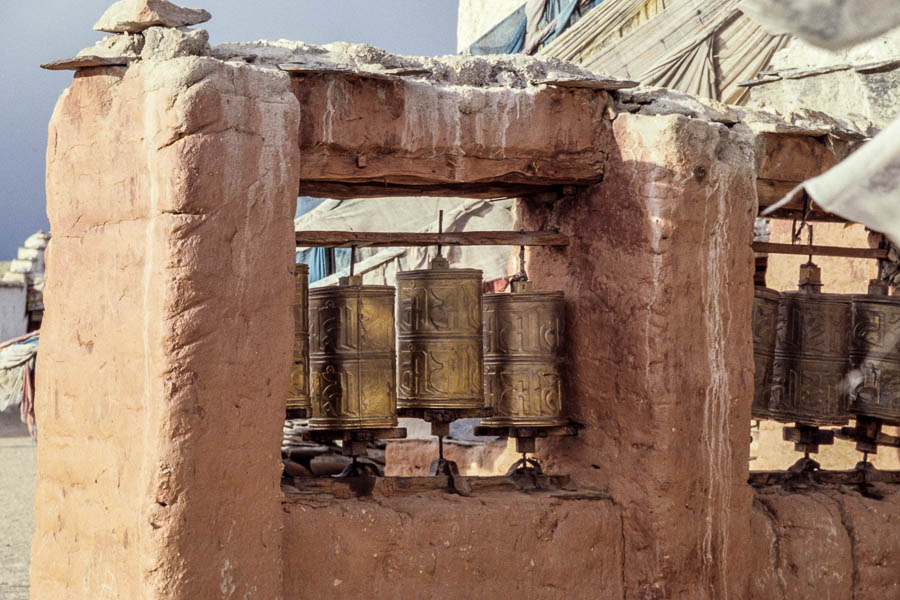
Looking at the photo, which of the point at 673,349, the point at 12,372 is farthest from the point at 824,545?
the point at 12,372

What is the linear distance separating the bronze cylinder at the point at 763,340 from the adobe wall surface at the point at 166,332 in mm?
2140

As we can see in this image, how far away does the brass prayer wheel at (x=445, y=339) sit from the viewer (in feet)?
13.9

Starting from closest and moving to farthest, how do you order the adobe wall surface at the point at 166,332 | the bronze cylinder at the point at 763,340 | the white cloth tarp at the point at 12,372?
the adobe wall surface at the point at 166,332 < the bronze cylinder at the point at 763,340 < the white cloth tarp at the point at 12,372

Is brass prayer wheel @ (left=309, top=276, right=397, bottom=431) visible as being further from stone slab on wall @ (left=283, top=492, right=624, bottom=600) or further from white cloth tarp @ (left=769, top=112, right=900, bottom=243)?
white cloth tarp @ (left=769, top=112, right=900, bottom=243)

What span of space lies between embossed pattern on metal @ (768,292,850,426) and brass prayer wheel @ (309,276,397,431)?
183cm

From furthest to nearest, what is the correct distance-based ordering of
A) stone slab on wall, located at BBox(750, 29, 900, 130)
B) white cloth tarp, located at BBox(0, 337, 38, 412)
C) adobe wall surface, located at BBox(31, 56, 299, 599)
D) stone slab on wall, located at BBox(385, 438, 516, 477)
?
white cloth tarp, located at BBox(0, 337, 38, 412) → stone slab on wall, located at BBox(750, 29, 900, 130) → stone slab on wall, located at BBox(385, 438, 516, 477) → adobe wall surface, located at BBox(31, 56, 299, 599)

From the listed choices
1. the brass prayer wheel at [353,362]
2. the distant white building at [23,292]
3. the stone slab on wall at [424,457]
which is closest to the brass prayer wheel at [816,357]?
→ the brass prayer wheel at [353,362]

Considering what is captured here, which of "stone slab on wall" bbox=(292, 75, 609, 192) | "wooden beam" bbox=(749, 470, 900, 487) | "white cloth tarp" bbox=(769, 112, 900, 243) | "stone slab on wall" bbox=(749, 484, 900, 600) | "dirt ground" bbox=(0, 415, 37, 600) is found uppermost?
"stone slab on wall" bbox=(292, 75, 609, 192)

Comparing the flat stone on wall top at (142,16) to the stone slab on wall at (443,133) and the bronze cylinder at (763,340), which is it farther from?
the bronze cylinder at (763,340)

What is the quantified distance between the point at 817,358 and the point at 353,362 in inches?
81.1

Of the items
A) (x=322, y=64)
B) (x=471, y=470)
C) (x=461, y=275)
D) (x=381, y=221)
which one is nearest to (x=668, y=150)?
(x=461, y=275)

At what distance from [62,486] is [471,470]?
11.0 feet

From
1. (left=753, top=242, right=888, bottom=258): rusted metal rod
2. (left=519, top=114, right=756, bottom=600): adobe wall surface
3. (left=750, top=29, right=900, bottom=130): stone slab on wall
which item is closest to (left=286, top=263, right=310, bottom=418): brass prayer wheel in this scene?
(left=519, top=114, right=756, bottom=600): adobe wall surface

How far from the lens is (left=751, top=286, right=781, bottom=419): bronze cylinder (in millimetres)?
4777
